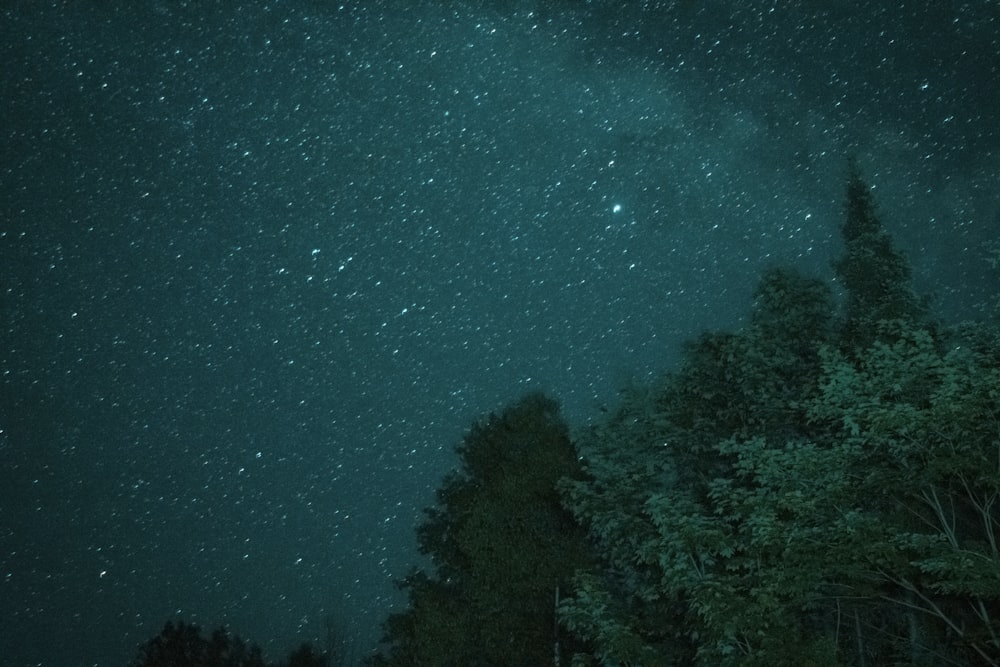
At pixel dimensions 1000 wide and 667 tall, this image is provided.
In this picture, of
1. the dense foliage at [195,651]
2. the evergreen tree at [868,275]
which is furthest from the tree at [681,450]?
the dense foliage at [195,651]

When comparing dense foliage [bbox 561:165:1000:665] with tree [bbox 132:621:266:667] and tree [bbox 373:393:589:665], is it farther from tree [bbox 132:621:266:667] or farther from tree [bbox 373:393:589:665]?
tree [bbox 132:621:266:667]

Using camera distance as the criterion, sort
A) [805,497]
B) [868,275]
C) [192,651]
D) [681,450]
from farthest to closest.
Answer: [192,651] → [868,275] → [681,450] → [805,497]

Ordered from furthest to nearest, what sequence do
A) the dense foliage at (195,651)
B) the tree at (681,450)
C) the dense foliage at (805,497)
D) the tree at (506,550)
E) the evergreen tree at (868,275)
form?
the dense foliage at (195,651), the tree at (506,550), the evergreen tree at (868,275), the tree at (681,450), the dense foliage at (805,497)

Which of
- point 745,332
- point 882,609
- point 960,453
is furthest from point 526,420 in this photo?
point 960,453

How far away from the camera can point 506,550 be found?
747 inches

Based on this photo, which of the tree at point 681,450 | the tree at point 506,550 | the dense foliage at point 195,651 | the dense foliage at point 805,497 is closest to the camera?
the dense foliage at point 805,497

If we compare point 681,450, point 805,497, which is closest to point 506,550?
point 681,450

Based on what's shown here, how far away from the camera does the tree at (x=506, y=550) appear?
1898cm

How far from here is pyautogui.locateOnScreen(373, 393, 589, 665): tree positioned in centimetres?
1898

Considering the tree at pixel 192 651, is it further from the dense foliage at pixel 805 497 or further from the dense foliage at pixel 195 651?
the dense foliage at pixel 805 497

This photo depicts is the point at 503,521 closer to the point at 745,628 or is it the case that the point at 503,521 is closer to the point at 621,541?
the point at 621,541

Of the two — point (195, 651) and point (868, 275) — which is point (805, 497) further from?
point (195, 651)

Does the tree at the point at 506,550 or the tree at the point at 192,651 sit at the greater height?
the tree at the point at 192,651

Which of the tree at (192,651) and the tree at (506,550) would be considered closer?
the tree at (506,550)
